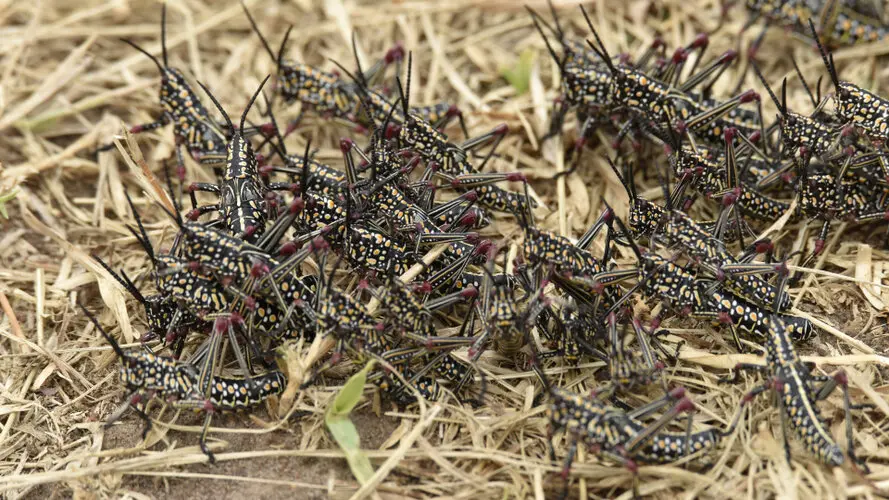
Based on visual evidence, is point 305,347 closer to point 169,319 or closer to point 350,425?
point 350,425

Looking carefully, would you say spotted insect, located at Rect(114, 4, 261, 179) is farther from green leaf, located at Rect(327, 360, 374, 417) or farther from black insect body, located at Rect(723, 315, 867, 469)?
black insect body, located at Rect(723, 315, 867, 469)

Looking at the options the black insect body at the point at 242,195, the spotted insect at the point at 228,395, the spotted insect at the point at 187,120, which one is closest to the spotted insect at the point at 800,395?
the spotted insect at the point at 228,395

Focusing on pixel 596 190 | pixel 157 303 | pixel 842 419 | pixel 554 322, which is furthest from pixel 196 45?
pixel 842 419

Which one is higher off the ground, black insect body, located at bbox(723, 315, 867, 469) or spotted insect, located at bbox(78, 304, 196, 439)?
black insect body, located at bbox(723, 315, 867, 469)

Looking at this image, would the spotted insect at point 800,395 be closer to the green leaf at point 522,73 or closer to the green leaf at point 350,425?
the green leaf at point 350,425

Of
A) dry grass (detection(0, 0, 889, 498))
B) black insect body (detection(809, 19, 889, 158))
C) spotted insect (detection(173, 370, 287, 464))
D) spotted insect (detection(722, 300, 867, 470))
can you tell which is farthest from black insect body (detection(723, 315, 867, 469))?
spotted insect (detection(173, 370, 287, 464))

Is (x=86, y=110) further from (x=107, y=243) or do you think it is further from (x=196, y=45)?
(x=107, y=243)

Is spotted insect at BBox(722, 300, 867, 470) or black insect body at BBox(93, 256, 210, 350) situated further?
black insect body at BBox(93, 256, 210, 350)
